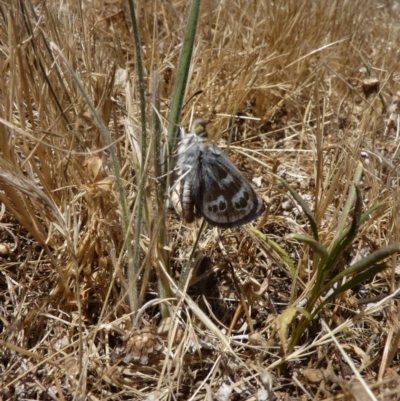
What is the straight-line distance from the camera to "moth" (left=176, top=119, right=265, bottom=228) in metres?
1.48

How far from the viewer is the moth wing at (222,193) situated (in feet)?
4.83

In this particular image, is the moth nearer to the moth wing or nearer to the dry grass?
the moth wing

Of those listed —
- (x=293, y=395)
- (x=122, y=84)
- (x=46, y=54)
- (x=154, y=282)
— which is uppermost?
(x=46, y=54)

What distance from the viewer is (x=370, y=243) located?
184 cm

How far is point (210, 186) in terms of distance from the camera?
1582mm

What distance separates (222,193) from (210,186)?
0.17 feet

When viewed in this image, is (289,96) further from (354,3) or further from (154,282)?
(154,282)

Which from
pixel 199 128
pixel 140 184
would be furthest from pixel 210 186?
pixel 140 184

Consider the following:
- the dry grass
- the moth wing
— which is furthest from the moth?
the dry grass

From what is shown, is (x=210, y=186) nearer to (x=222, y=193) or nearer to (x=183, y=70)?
(x=222, y=193)

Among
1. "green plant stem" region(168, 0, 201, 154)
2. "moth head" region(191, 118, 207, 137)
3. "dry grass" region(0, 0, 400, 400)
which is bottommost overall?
"dry grass" region(0, 0, 400, 400)

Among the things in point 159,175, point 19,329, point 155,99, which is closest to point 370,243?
point 159,175

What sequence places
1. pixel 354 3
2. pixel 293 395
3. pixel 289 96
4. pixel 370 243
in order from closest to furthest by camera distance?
pixel 293 395 → pixel 370 243 → pixel 289 96 → pixel 354 3

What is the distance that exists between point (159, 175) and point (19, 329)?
2.05 ft
